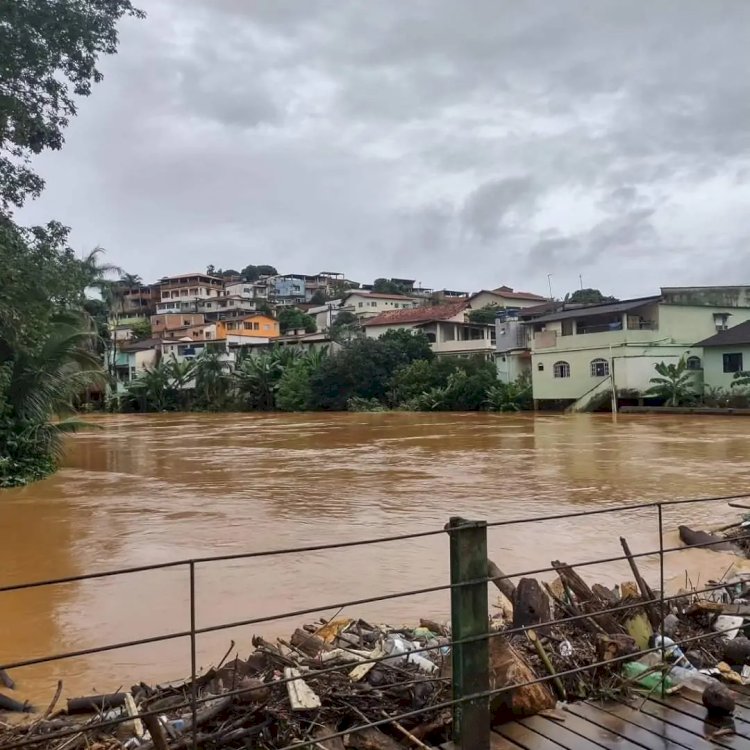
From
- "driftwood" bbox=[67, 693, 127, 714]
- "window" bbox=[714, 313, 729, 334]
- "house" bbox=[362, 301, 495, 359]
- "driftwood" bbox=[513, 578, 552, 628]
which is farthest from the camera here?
"house" bbox=[362, 301, 495, 359]

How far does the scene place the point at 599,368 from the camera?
36688 mm

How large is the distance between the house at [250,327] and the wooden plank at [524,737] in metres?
58.5

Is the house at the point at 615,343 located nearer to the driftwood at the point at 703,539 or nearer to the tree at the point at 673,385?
the tree at the point at 673,385

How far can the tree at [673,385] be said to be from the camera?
1315 inches

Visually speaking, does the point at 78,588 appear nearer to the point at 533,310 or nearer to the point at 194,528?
the point at 194,528

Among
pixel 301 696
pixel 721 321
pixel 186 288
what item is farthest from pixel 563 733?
pixel 186 288

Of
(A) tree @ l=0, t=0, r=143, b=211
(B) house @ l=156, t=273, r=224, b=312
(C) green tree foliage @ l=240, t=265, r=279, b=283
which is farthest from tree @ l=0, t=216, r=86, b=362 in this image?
(C) green tree foliage @ l=240, t=265, r=279, b=283

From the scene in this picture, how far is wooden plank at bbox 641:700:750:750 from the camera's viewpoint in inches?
103

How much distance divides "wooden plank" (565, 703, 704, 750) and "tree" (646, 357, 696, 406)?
3282 cm

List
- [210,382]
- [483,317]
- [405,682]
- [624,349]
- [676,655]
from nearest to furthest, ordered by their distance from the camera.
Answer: [405,682] < [676,655] < [624,349] < [210,382] < [483,317]

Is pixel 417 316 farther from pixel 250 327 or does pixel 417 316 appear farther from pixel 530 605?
pixel 530 605

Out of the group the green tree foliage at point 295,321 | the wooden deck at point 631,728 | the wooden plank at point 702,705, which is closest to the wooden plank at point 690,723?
the wooden deck at point 631,728

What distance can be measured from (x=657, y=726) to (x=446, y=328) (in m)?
48.8

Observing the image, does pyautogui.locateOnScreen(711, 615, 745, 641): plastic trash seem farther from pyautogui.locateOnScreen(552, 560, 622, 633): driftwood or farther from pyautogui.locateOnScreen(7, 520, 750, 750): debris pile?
pyautogui.locateOnScreen(552, 560, 622, 633): driftwood
